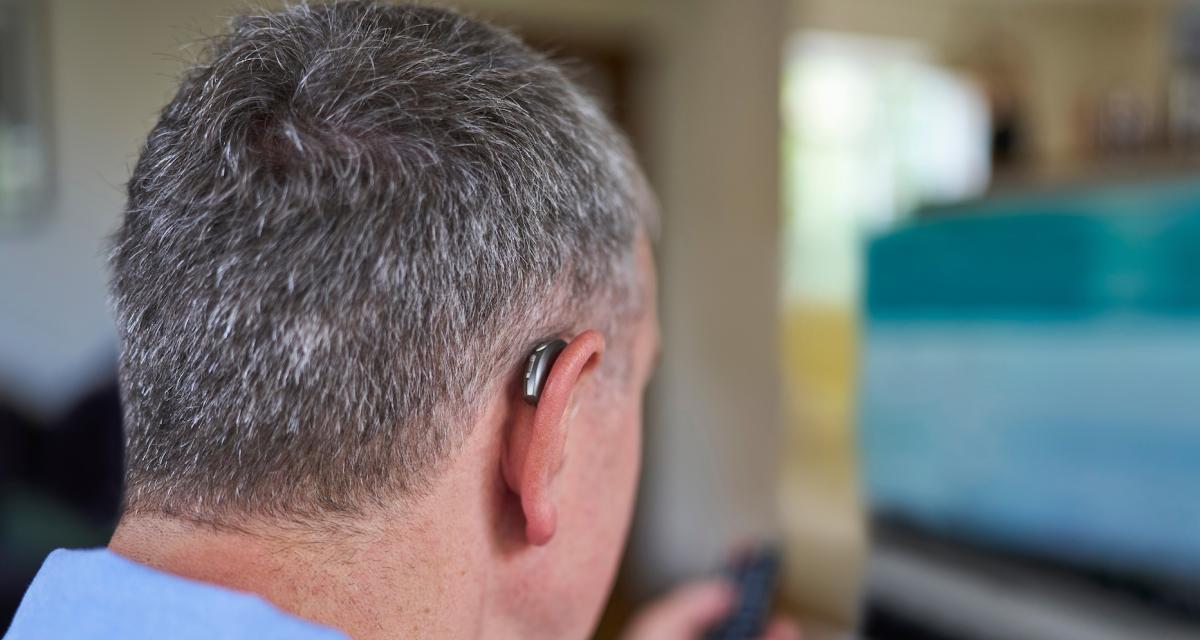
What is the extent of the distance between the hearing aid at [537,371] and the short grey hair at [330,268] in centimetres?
1

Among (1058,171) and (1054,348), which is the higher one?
(1058,171)

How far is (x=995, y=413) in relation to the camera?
1.42 metres

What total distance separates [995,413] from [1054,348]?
0.44 feet

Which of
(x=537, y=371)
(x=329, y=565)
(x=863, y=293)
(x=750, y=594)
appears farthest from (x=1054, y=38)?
(x=329, y=565)

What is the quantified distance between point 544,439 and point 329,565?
0.13 metres

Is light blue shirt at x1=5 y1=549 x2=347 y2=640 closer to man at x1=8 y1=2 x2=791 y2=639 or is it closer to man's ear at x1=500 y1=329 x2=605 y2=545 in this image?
man at x1=8 y1=2 x2=791 y2=639

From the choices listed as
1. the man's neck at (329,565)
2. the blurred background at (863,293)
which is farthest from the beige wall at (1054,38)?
the man's neck at (329,565)

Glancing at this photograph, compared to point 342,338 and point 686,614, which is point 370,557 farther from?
point 686,614

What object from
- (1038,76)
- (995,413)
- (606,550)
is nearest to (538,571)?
(606,550)

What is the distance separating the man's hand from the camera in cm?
106

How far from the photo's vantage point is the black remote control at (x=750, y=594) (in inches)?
41.1

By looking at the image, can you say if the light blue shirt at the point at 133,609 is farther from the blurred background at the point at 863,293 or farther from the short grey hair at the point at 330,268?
the blurred background at the point at 863,293

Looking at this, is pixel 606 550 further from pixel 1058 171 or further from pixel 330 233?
pixel 1058 171

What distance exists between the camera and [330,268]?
501 mm
